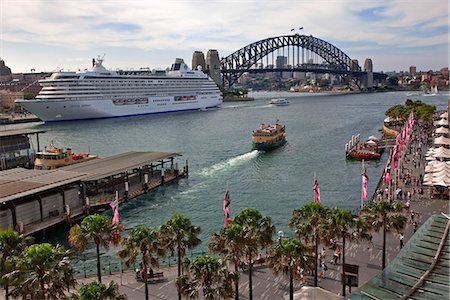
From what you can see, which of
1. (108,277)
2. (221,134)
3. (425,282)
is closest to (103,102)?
(221,134)

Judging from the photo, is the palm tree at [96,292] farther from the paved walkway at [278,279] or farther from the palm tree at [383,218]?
the palm tree at [383,218]

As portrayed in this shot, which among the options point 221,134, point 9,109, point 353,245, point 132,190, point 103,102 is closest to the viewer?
point 353,245

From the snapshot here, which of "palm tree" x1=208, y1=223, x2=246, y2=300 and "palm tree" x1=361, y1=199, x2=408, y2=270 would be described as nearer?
"palm tree" x1=208, y1=223, x2=246, y2=300

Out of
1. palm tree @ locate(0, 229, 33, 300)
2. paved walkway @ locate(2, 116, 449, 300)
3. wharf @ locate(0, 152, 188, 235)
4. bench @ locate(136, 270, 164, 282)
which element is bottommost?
paved walkway @ locate(2, 116, 449, 300)

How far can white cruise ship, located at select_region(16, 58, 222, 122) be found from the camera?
113m

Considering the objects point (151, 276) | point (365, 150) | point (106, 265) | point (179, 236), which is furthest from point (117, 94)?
point (179, 236)

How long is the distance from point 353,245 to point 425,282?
1150 cm

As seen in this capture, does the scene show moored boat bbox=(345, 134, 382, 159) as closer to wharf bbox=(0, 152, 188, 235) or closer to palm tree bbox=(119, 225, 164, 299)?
wharf bbox=(0, 152, 188, 235)

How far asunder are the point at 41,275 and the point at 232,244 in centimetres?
653

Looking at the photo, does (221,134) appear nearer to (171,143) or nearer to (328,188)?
(171,143)

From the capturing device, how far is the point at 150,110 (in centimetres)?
13638

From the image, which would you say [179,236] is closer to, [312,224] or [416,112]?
[312,224]

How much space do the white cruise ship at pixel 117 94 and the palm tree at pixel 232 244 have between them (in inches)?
4038

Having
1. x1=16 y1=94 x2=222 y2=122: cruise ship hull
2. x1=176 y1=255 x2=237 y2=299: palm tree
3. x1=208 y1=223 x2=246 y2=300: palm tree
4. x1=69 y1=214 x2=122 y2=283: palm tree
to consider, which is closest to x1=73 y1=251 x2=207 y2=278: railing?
x1=69 y1=214 x2=122 y2=283: palm tree
